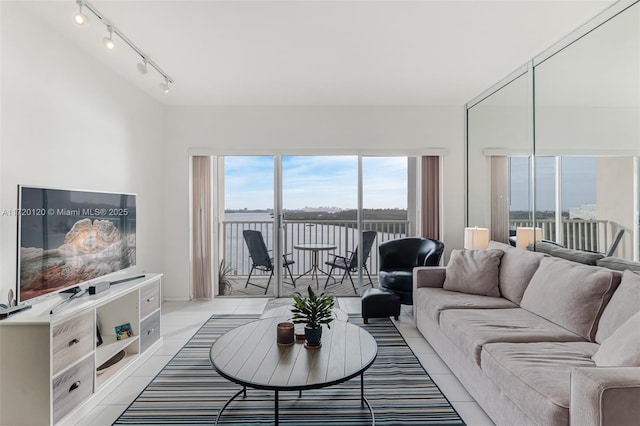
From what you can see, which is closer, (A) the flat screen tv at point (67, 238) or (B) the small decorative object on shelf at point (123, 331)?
(A) the flat screen tv at point (67, 238)

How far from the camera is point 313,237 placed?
5.85 m

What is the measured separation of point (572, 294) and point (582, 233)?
81 centimetres

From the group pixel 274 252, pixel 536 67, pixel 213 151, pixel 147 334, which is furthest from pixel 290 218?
pixel 536 67

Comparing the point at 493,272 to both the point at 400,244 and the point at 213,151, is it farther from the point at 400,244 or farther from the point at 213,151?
the point at 213,151

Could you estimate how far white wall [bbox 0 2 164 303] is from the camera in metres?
2.20

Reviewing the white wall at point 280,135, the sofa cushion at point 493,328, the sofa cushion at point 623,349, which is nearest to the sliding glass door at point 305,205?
the white wall at point 280,135

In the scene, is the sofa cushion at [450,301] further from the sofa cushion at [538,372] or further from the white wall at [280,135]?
the white wall at [280,135]

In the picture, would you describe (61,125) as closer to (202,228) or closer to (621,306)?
(202,228)

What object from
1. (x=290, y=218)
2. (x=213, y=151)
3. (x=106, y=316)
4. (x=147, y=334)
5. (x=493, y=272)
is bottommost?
(x=147, y=334)

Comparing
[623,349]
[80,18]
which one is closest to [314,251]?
[80,18]

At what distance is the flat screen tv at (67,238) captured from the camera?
2059 mm

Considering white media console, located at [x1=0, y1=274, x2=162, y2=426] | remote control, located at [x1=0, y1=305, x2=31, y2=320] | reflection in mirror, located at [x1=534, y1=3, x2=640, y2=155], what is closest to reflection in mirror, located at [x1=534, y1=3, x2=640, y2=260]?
reflection in mirror, located at [x1=534, y1=3, x2=640, y2=155]

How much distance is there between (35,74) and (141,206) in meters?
1.80

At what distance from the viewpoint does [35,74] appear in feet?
7.89
